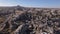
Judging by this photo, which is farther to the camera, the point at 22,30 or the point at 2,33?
the point at 22,30

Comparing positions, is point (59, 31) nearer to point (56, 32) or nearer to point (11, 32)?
point (56, 32)

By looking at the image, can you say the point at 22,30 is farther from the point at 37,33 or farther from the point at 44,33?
the point at 44,33

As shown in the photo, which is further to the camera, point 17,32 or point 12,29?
A: point 12,29

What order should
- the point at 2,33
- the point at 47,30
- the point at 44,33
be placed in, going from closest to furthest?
the point at 2,33, the point at 44,33, the point at 47,30

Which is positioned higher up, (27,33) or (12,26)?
(12,26)

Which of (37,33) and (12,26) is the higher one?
(12,26)

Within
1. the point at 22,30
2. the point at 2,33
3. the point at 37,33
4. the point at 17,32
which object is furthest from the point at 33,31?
the point at 2,33

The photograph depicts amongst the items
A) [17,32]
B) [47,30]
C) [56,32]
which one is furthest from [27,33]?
[56,32]

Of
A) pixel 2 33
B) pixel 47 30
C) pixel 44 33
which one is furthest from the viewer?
pixel 47 30
